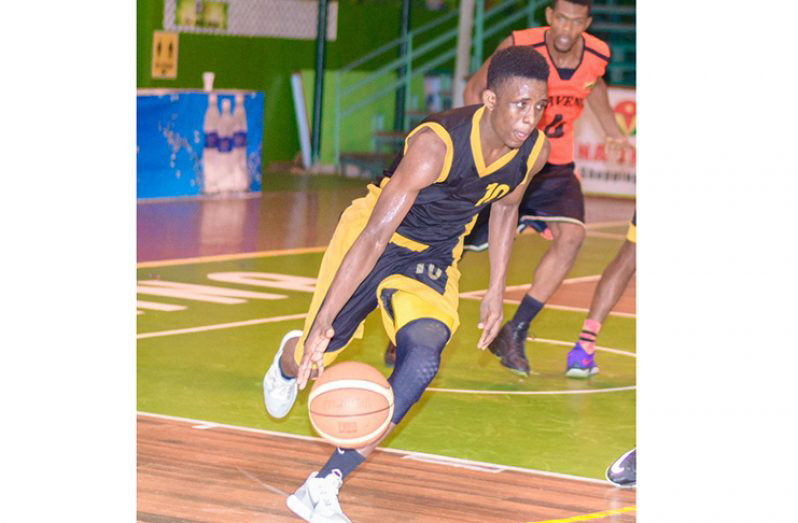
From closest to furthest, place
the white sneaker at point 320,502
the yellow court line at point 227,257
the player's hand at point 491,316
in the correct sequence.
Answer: the white sneaker at point 320,502, the player's hand at point 491,316, the yellow court line at point 227,257

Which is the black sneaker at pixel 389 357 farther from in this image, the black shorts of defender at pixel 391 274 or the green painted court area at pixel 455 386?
the black shorts of defender at pixel 391 274

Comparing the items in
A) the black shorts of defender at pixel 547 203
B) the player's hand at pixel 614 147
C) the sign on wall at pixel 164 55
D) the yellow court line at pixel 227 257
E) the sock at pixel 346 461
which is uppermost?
the sign on wall at pixel 164 55

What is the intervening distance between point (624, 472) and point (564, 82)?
3.00 m

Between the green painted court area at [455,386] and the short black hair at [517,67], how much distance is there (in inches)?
70.8

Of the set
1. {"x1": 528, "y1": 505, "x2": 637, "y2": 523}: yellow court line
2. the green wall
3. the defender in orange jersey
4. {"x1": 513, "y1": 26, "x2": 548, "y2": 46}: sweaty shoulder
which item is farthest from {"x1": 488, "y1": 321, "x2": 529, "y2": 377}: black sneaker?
the green wall

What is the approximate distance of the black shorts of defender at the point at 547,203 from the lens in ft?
27.3

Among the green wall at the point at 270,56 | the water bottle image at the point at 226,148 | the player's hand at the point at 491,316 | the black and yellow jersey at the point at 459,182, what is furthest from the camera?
the green wall at the point at 270,56

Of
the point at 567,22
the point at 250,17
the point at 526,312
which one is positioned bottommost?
the point at 526,312

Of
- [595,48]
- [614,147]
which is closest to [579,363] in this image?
[614,147]

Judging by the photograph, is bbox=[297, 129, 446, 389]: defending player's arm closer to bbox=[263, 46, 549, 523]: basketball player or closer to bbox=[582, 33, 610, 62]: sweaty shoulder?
bbox=[263, 46, 549, 523]: basketball player

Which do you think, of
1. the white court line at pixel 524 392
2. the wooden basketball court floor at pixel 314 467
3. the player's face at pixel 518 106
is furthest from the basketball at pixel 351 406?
the white court line at pixel 524 392

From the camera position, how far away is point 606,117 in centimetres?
866

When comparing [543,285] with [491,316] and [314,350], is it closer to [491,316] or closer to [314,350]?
[491,316]
